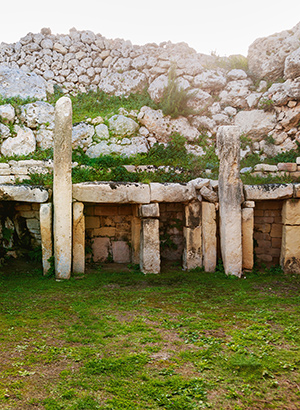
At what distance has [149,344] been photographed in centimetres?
504

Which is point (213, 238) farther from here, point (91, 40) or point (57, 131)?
point (91, 40)

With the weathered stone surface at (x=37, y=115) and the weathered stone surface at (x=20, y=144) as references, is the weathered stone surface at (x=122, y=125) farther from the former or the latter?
the weathered stone surface at (x=20, y=144)

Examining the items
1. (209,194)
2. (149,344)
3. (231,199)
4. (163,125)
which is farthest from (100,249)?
(163,125)

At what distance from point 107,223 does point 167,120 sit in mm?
5158

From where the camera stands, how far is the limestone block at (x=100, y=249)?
10.1 m

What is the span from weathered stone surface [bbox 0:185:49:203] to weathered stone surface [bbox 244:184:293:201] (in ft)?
16.2

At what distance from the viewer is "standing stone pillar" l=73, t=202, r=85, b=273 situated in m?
8.49

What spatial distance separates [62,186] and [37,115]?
5.20 metres

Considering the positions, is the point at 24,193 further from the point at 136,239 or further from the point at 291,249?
the point at 291,249

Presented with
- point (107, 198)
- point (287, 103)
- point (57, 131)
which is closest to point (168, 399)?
point (107, 198)

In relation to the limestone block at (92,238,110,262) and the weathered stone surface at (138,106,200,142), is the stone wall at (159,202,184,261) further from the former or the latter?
the weathered stone surface at (138,106,200,142)

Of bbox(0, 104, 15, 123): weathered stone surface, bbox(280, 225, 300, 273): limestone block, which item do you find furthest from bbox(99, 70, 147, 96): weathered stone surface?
bbox(280, 225, 300, 273): limestone block

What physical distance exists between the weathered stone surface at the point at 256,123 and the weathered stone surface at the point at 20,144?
748cm

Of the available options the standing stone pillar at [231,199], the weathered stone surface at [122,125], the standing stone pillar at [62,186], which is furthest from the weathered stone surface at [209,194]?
the weathered stone surface at [122,125]
